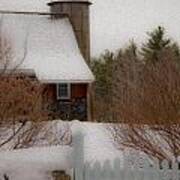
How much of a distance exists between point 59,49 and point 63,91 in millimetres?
2289

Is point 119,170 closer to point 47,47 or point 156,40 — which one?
point 47,47

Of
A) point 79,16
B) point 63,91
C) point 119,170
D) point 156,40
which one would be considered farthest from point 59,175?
point 156,40

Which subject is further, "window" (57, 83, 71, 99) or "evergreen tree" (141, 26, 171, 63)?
"evergreen tree" (141, 26, 171, 63)

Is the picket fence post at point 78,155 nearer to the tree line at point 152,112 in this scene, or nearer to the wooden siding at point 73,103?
the tree line at point 152,112

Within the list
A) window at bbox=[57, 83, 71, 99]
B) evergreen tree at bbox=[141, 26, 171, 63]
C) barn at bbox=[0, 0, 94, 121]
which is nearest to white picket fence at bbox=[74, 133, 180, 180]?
barn at bbox=[0, 0, 94, 121]

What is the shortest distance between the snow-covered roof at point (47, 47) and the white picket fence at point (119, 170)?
21621 mm

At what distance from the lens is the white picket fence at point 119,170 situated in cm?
614

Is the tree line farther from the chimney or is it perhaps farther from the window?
the chimney

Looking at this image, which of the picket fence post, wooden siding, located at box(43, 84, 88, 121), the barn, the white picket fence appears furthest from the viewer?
the barn

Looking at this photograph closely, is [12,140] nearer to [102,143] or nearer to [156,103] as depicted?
[156,103]

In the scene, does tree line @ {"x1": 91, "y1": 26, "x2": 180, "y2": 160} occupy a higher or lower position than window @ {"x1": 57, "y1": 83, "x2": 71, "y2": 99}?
higher

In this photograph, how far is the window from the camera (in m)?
30.5

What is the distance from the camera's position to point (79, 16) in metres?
33.6

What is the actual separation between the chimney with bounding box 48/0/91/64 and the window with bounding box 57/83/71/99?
2827 mm
